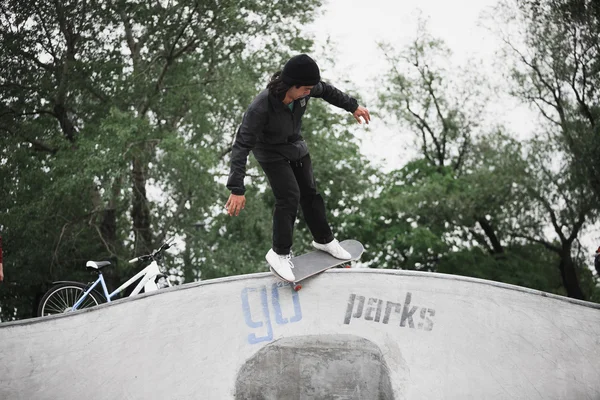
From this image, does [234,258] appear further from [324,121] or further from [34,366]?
[34,366]

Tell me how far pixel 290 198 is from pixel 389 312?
1.40 m

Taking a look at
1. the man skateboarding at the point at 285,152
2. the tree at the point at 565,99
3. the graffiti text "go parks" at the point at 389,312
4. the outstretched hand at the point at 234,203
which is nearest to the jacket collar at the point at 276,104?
the man skateboarding at the point at 285,152

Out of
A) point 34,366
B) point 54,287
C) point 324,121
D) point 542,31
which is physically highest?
point 542,31

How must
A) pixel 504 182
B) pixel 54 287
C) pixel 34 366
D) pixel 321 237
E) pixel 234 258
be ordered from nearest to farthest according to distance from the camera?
pixel 34 366 < pixel 321 237 < pixel 54 287 < pixel 234 258 < pixel 504 182

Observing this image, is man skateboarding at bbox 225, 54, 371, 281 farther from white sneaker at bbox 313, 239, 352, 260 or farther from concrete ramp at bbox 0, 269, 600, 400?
concrete ramp at bbox 0, 269, 600, 400

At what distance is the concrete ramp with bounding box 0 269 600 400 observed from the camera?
5.55 metres

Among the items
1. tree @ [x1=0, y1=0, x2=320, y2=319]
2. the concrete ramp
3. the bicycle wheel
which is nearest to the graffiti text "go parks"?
the concrete ramp

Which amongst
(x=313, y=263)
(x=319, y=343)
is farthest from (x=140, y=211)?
(x=319, y=343)

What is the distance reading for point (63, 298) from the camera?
683 cm

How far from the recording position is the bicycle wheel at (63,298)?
6766mm

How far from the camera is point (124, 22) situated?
14852 mm

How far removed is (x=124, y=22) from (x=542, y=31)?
11.4 meters

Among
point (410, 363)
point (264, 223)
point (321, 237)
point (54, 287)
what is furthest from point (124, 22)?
point (410, 363)

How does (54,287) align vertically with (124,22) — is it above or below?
below
